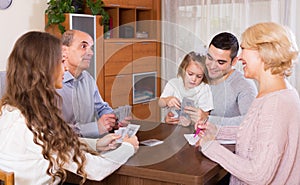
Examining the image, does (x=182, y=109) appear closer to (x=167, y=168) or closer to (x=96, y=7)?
(x=167, y=168)

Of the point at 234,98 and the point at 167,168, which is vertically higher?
the point at 234,98

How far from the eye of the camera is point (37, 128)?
4.50ft

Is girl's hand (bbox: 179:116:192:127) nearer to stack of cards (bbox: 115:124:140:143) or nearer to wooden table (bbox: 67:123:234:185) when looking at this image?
wooden table (bbox: 67:123:234:185)

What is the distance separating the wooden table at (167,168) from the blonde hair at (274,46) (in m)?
0.44

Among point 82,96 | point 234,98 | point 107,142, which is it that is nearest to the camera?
point 107,142

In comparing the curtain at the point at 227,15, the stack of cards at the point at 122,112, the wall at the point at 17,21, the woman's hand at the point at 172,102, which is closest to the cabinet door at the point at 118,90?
the stack of cards at the point at 122,112

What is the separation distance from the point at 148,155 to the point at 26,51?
61cm

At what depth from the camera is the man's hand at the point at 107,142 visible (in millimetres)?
1546

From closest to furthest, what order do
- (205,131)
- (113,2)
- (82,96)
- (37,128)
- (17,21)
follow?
(37,128) → (205,131) → (82,96) → (17,21) → (113,2)

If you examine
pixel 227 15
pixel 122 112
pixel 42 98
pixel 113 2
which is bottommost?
pixel 122 112

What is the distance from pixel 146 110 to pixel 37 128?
57 cm

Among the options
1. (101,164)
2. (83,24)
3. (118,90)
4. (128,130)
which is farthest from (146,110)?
(83,24)

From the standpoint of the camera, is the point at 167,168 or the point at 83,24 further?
the point at 83,24

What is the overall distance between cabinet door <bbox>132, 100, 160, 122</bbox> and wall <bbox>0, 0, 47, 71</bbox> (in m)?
2.02
